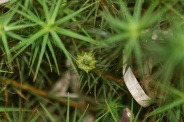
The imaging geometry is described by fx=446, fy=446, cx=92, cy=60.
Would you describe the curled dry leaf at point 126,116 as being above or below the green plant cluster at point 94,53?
below

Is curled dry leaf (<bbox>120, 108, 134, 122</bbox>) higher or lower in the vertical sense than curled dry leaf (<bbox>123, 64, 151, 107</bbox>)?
lower

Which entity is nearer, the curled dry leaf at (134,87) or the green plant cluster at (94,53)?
the green plant cluster at (94,53)

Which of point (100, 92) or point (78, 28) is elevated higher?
point (78, 28)

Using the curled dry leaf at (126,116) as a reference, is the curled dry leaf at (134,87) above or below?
above

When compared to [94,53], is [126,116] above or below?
below

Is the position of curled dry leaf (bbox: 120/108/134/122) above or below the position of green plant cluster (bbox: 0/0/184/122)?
below

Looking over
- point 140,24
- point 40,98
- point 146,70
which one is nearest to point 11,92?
point 40,98

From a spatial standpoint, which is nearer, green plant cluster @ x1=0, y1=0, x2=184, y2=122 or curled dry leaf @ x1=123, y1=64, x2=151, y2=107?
green plant cluster @ x1=0, y1=0, x2=184, y2=122

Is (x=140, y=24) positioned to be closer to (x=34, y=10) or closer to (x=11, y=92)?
(x=34, y=10)
